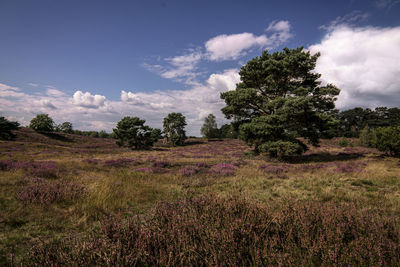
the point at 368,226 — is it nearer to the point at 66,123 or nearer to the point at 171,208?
the point at 171,208

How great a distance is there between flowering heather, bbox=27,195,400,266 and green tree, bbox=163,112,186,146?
5262 centimetres

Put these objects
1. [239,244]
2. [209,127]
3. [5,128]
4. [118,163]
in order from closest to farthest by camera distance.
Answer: [239,244] < [118,163] < [5,128] < [209,127]

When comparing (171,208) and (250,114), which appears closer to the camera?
(171,208)

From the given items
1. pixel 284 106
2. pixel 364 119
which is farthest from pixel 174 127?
pixel 364 119

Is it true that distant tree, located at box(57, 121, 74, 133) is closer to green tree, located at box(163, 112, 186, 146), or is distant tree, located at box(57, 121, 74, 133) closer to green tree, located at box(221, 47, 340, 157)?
green tree, located at box(163, 112, 186, 146)

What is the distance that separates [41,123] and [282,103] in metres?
67.4

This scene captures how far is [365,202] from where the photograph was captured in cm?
486

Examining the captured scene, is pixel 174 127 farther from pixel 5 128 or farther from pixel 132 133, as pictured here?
pixel 5 128

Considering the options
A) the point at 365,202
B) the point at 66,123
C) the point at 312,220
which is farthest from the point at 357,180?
the point at 66,123

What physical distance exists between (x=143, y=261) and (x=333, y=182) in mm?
8641

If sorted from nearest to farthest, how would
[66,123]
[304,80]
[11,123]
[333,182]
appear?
[333,182] → [304,80] → [11,123] → [66,123]

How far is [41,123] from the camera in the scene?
52.1 m

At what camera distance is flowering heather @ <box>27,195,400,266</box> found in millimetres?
1878

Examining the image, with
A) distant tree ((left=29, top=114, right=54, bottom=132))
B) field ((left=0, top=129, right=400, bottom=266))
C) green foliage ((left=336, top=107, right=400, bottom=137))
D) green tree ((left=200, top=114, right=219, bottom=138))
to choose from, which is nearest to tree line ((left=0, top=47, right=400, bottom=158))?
field ((left=0, top=129, right=400, bottom=266))
